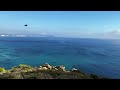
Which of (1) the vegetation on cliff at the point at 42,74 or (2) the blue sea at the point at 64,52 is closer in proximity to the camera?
(1) the vegetation on cliff at the point at 42,74

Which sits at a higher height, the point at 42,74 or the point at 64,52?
the point at 42,74

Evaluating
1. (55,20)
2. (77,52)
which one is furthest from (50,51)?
(55,20)

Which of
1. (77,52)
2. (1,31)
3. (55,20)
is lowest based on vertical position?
(77,52)

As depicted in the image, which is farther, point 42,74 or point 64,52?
point 64,52

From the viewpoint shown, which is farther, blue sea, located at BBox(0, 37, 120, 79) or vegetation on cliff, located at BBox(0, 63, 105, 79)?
blue sea, located at BBox(0, 37, 120, 79)
